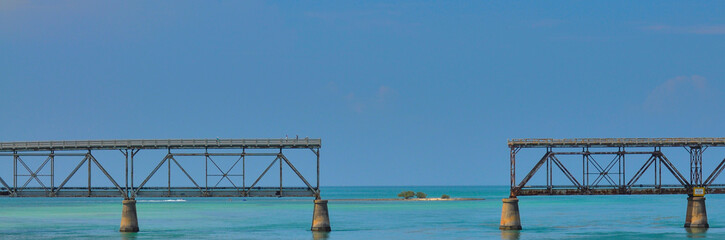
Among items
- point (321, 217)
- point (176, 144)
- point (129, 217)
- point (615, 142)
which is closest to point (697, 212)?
point (615, 142)

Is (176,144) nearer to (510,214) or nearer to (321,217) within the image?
(321,217)

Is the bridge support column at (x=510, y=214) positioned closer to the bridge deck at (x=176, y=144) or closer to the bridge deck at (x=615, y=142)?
the bridge deck at (x=615, y=142)

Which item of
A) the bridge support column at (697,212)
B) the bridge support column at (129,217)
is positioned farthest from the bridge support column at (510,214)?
the bridge support column at (129,217)

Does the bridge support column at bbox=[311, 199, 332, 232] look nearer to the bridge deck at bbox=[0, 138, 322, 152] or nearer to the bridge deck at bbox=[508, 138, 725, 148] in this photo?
the bridge deck at bbox=[0, 138, 322, 152]

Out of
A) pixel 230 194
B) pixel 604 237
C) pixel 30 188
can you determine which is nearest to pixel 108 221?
pixel 30 188

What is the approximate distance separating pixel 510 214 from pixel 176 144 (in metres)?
25.3

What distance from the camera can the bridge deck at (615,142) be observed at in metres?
75.0

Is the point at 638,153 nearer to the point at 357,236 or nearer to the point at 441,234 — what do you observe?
the point at 441,234

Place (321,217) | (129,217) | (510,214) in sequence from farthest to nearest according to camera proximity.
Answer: (510,214) → (129,217) → (321,217)

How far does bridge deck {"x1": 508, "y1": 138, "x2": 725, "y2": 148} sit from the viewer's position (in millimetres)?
75000

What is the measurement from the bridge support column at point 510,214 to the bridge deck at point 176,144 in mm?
14841

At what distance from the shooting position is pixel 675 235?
3027 inches

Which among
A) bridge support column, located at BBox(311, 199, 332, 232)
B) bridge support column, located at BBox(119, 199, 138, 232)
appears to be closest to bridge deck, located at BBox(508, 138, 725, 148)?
bridge support column, located at BBox(311, 199, 332, 232)

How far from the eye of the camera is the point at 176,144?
72.7 m
